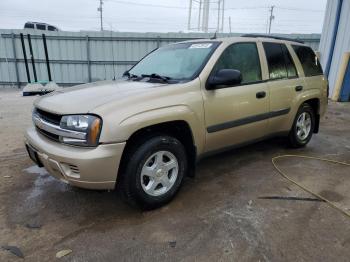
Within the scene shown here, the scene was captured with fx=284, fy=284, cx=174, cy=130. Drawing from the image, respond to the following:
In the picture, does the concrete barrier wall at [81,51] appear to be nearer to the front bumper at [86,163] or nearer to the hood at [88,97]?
the hood at [88,97]

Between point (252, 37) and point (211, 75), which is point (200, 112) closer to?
point (211, 75)

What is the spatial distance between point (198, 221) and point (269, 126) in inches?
76.8

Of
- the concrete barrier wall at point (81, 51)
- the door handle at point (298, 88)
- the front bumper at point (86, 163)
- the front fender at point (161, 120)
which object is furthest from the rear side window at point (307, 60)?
the concrete barrier wall at point (81, 51)

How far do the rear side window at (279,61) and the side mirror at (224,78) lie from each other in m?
1.05

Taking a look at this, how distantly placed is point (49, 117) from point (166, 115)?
1.17 metres

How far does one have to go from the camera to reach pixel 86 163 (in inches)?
94.6

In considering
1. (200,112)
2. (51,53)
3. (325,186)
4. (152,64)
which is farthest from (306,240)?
(51,53)

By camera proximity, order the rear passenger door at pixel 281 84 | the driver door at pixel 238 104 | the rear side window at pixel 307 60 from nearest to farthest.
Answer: the driver door at pixel 238 104, the rear passenger door at pixel 281 84, the rear side window at pixel 307 60

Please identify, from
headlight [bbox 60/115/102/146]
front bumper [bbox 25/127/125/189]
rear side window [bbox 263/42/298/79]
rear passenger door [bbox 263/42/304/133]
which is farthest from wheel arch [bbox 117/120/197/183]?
rear side window [bbox 263/42/298/79]

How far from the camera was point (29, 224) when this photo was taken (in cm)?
271

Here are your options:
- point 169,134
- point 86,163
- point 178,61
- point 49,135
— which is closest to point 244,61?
point 178,61

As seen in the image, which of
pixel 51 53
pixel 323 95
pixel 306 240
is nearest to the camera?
pixel 306 240

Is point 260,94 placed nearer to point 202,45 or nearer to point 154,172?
point 202,45

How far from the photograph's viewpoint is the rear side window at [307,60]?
4.52 meters
